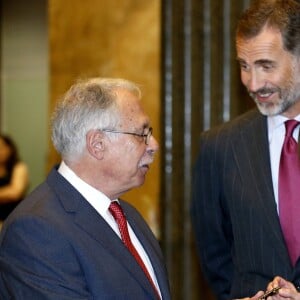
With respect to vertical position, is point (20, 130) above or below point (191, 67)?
below

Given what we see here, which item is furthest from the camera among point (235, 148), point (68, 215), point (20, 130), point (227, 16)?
point (20, 130)

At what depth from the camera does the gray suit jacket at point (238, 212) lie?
3.07 m

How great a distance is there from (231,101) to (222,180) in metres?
1.60

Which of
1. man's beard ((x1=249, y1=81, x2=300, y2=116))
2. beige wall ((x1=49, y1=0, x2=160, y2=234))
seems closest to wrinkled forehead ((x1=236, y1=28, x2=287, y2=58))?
man's beard ((x1=249, y1=81, x2=300, y2=116))

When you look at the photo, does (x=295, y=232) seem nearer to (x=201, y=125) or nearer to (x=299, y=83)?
(x=299, y=83)

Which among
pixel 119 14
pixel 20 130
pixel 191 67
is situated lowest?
pixel 20 130

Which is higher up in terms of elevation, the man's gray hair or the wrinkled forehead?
the wrinkled forehead

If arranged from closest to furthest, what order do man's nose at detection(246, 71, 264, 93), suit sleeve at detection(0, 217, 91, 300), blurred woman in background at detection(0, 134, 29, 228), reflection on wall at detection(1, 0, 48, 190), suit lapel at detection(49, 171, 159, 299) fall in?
1. suit sleeve at detection(0, 217, 91, 300)
2. suit lapel at detection(49, 171, 159, 299)
3. man's nose at detection(246, 71, 264, 93)
4. blurred woman in background at detection(0, 134, 29, 228)
5. reflection on wall at detection(1, 0, 48, 190)

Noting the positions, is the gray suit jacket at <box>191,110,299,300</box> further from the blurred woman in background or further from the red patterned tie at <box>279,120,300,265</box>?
the blurred woman in background

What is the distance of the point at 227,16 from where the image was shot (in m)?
4.80

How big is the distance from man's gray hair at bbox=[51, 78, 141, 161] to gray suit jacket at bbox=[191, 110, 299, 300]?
637mm

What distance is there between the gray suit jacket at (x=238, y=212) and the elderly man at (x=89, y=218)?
381 mm

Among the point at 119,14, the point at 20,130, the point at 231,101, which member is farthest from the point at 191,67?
the point at 20,130

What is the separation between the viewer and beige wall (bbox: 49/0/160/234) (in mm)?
5000
